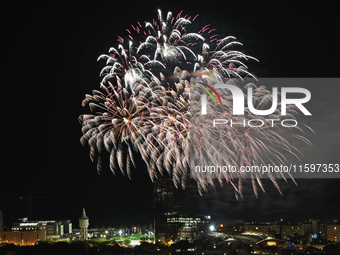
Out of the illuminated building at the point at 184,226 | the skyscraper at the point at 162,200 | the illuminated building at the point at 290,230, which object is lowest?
the illuminated building at the point at 290,230

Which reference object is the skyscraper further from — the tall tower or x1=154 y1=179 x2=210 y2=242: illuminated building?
the tall tower

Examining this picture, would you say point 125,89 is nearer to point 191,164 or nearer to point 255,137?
point 191,164

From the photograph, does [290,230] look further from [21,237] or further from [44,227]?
[21,237]

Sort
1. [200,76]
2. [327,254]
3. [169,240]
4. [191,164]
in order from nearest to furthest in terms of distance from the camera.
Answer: [200,76] → [191,164] → [327,254] → [169,240]

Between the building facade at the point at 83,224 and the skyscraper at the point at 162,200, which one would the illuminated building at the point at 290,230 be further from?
the building facade at the point at 83,224

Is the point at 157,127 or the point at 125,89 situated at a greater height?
the point at 125,89

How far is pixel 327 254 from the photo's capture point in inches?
1328

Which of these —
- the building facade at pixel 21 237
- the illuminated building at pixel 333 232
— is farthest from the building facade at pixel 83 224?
the illuminated building at pixel 333 232

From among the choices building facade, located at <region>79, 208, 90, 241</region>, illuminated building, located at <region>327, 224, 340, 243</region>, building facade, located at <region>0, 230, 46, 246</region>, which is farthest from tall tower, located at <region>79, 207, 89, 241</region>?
illuminated building, located at <region>327, 224, 340, 243</region>

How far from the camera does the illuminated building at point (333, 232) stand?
168 ft

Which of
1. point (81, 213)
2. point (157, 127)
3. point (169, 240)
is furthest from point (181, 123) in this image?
point (81, 213)

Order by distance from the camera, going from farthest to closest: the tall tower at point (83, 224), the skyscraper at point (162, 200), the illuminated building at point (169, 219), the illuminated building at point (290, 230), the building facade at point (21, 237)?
1. the illuminated building at point (290, 230)
2. the skyscraper at point (162, 200)
3. the tall tower at point (83, 224)
4. the illuminated building at point (169, 219)
5. the building facade at point (21, 237)

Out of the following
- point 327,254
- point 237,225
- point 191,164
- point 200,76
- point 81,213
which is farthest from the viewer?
point 237,225

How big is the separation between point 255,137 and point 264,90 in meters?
1.80
